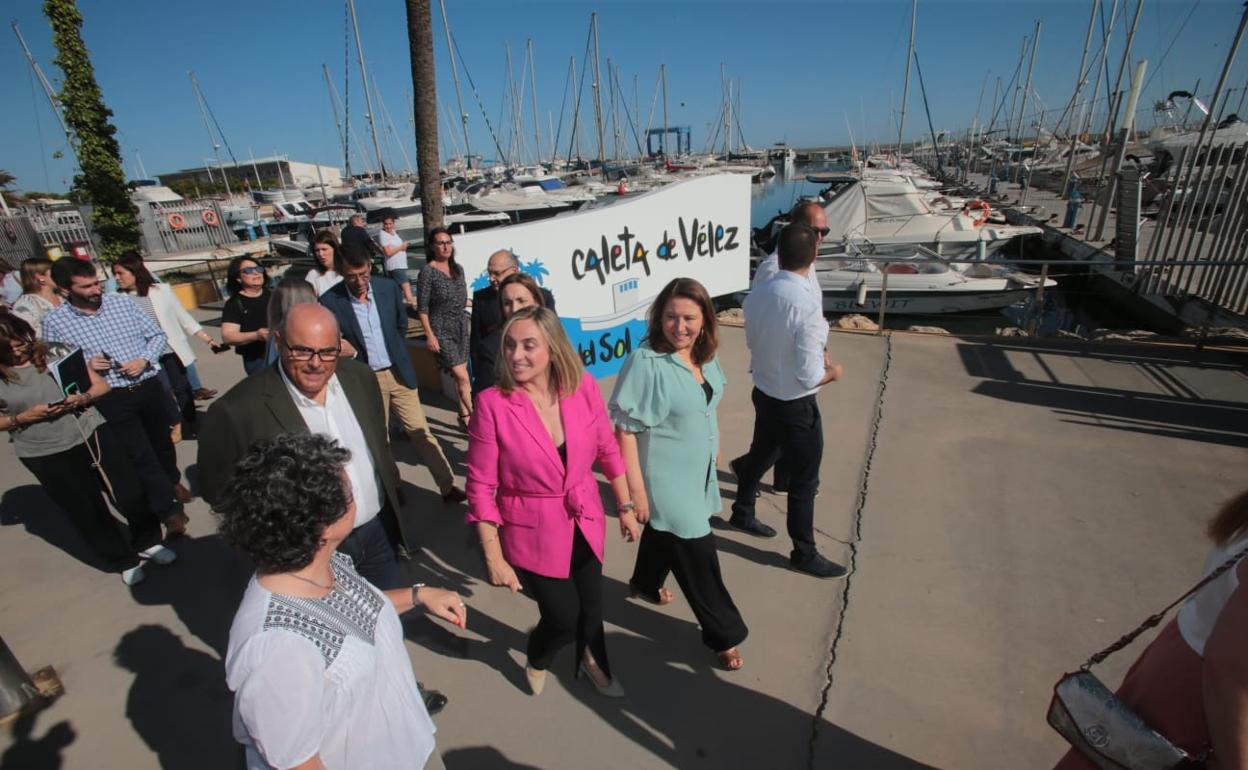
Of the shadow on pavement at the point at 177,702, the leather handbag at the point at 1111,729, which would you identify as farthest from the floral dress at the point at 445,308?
the leather handbag at the point at 1111,729

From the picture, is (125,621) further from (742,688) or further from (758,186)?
(758,186)

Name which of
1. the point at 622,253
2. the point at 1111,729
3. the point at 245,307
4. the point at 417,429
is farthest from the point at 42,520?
the point at 1111,729

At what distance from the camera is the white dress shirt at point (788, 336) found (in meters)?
2.78

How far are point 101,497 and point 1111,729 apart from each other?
15.1ft

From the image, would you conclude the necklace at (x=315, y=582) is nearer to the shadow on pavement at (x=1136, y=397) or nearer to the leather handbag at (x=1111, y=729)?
the leather handbag at (x=1111, y=729)

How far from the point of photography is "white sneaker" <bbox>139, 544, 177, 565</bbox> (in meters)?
3.46

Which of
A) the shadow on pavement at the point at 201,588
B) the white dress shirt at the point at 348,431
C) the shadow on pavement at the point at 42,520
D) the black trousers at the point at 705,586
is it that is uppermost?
the white dress shirt at the point at 348,431

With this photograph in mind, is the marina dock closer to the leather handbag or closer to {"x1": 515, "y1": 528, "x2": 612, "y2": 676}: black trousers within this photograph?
{"x1": 515, "y1": 528, "x2": 612, "y2": 676}: black trousers

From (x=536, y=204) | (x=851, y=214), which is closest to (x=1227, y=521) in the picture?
(x=851, y=214)

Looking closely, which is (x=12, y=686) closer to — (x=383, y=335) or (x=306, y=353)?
(x=306, y=353)

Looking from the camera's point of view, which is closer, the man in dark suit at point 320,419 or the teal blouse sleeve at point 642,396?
the man in dark suit at point 320,419

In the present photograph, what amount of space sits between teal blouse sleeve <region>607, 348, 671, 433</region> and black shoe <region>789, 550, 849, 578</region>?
1429 mm

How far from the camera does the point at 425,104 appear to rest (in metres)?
6.20

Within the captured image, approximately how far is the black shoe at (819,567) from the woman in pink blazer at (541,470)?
1320mm
